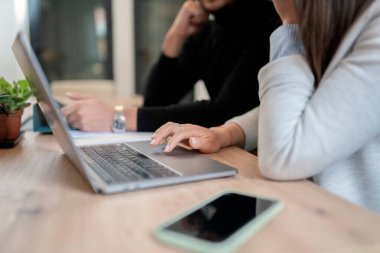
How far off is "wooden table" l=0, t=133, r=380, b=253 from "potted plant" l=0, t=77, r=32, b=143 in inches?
9.6

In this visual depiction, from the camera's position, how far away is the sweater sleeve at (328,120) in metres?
0.65

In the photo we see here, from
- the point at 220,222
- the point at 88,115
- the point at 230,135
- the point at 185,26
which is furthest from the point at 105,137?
the point at 185,26

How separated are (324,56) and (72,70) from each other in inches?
123

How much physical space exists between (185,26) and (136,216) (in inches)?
50.5

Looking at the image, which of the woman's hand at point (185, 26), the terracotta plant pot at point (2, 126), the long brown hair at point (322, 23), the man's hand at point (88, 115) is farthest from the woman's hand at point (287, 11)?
the woman's hand at point (185, 26)

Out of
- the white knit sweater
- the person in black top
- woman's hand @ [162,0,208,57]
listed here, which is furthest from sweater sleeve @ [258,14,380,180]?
woman's hand @ [162,0,208,57]

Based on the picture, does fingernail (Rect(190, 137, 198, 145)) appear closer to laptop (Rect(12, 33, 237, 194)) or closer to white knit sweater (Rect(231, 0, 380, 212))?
laptop (Rect(12, 33, 237, 194))

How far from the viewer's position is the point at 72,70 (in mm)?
3588

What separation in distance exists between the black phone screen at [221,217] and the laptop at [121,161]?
11 centimetres

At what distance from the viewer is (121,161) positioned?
0.72 metres

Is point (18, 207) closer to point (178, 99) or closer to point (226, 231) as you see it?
point (226, 231)

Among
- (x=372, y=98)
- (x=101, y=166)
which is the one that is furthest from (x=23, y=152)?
(x=372, y=98)

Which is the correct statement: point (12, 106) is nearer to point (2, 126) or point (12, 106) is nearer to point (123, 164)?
point (2, 126)

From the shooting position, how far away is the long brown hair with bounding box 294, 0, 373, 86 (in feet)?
2.43
